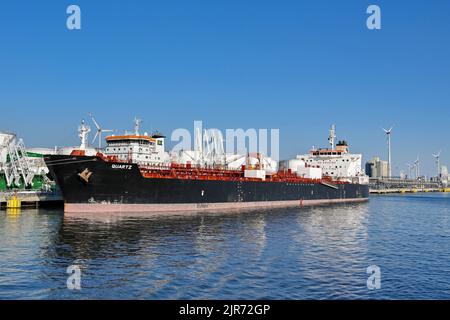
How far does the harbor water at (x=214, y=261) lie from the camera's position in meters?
15.9

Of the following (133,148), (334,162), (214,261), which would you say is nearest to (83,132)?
(133,148)

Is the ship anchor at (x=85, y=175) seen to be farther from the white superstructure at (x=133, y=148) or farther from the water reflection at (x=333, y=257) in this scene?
the water reflection at (x=333, y=257)

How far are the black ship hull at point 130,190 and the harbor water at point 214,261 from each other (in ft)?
20.3

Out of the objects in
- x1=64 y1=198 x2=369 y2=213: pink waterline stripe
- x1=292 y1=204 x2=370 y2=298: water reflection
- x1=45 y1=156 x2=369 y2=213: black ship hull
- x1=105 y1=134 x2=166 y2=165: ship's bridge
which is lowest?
x1=292 y1=204 x2=370 y2=298: water reflection

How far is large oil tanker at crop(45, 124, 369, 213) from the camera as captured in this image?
41125mm

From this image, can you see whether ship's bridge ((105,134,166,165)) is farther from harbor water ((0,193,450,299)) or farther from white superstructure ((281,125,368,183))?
white superstructure ((281,125,368,183))

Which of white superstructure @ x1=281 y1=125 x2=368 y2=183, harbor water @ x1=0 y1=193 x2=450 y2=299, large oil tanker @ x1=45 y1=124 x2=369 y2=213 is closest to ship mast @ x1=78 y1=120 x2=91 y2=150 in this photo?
large oil tanker @ x1=45 y1=124 x2=369 y2=213

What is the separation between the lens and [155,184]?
45.2 m

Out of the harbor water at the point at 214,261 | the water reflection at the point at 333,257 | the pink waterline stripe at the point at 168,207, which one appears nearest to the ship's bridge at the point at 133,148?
the pink waterline stripe at the point at 168,207


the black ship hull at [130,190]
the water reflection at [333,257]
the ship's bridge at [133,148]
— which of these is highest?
the ship's bridge at [133,148]

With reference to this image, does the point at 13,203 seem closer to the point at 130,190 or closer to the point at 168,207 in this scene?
the point at 130,190

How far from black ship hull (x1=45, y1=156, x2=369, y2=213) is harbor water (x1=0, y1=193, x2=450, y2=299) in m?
6.20

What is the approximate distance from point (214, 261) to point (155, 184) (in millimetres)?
25485

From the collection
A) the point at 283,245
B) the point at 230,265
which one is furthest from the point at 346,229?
the point at 230,265
